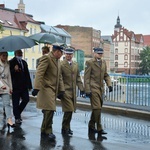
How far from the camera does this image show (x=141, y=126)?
9.95 m

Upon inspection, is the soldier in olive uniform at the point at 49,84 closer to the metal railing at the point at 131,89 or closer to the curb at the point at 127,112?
the curb at the point at 127,112

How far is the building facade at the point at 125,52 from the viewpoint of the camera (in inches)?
5610

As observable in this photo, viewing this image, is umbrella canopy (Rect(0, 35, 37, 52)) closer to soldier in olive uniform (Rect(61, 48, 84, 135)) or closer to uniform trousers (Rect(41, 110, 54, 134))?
soldier in olive uniform (Rect(61, 48, 84, 135))

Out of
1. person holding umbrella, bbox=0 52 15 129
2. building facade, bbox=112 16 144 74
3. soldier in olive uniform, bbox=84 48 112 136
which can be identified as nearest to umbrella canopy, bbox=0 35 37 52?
person holding umbrella, bbox=0 52 15 129

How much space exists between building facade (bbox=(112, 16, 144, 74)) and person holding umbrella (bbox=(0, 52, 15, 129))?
433 feet

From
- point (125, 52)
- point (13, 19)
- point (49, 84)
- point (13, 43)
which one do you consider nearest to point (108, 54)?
point (125, 52)

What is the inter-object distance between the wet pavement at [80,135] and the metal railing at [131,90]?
77.6 inches

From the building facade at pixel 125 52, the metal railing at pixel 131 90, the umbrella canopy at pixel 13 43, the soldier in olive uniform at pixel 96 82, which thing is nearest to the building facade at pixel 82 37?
the building facade at pixel 125 52

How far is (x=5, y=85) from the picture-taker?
830cm

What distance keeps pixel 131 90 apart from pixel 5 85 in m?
6.39

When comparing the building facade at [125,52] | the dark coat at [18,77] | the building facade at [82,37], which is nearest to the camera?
the dark coat at [18,77]

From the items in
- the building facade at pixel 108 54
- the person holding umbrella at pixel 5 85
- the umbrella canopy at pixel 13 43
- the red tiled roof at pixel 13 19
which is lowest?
the person holding umbrella at pixel 5 85

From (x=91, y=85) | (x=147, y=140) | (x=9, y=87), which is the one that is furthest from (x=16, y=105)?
(x=147, y=140)

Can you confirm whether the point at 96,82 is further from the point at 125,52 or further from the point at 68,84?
the point at 125,52
